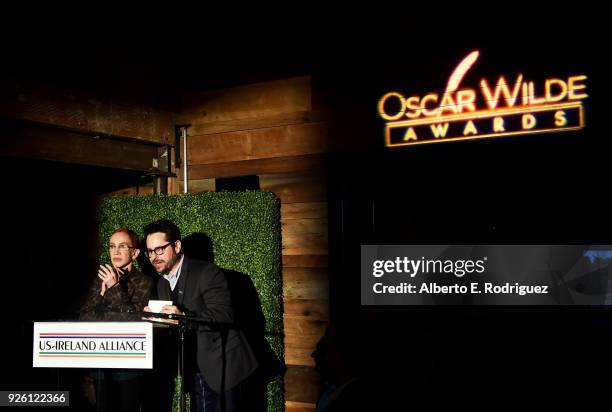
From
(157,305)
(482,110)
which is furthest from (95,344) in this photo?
(482,110)

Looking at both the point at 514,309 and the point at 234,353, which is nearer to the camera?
the point at 234,353

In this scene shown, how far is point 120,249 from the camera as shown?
455 centimetres

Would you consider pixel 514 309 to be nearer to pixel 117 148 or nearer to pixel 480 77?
pixel 480 77

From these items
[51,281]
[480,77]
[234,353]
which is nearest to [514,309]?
[480,77]

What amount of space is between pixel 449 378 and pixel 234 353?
184 cm

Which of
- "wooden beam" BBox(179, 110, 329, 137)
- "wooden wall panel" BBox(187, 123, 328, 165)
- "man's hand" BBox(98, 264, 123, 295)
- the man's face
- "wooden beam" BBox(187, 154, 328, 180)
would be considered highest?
"wooden beam" BBox(179, 110, 329, 137)

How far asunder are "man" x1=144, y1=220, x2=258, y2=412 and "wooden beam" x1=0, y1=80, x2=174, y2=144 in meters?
1.47

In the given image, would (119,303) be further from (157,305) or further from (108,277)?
(157,305)

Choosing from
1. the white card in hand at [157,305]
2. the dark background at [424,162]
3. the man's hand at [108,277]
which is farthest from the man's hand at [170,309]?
the dark background at [424,162]

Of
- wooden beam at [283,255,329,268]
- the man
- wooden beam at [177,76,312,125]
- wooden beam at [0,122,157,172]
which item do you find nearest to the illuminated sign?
wooden beam at [177,76,312,125]

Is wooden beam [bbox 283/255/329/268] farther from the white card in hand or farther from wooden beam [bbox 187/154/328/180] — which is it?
the white card in hand

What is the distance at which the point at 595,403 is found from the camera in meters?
4.27

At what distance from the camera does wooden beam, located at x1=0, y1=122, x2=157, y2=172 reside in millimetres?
4582

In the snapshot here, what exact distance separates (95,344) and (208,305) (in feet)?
2.86
